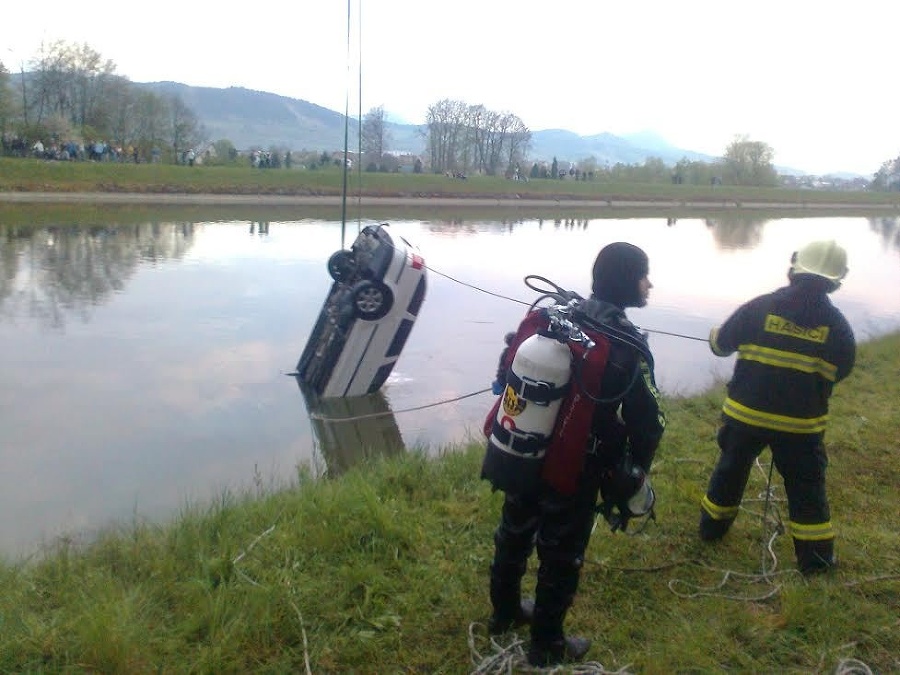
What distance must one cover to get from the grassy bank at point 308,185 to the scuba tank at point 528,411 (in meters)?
32.7

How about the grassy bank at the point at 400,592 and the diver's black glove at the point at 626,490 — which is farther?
the grassy bank at the point at 400,592

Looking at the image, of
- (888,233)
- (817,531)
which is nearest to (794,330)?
(817,531)

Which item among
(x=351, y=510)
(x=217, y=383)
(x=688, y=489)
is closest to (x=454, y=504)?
(x=351, y=510)

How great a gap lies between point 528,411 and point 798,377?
1.90 metres

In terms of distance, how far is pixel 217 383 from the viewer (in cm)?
847

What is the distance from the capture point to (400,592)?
12.9ft

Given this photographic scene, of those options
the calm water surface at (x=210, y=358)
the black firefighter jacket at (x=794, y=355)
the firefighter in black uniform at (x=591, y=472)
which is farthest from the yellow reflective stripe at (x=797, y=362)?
the calm water surface at (x=210, y=358)

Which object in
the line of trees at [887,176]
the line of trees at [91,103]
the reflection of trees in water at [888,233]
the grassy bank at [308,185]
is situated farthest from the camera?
the line of trees at [887,176]

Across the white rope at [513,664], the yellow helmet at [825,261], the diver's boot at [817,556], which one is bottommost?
the white rope at [513,664]

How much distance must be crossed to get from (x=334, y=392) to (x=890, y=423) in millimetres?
5317

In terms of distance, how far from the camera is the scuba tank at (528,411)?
2.92 metres

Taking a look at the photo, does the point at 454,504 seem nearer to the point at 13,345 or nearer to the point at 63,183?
the point at 13,345

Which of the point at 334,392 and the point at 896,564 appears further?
the point at 334,392

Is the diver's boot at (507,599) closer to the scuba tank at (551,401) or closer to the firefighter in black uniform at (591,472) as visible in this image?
the firefighter in black uniform at (591,472)
